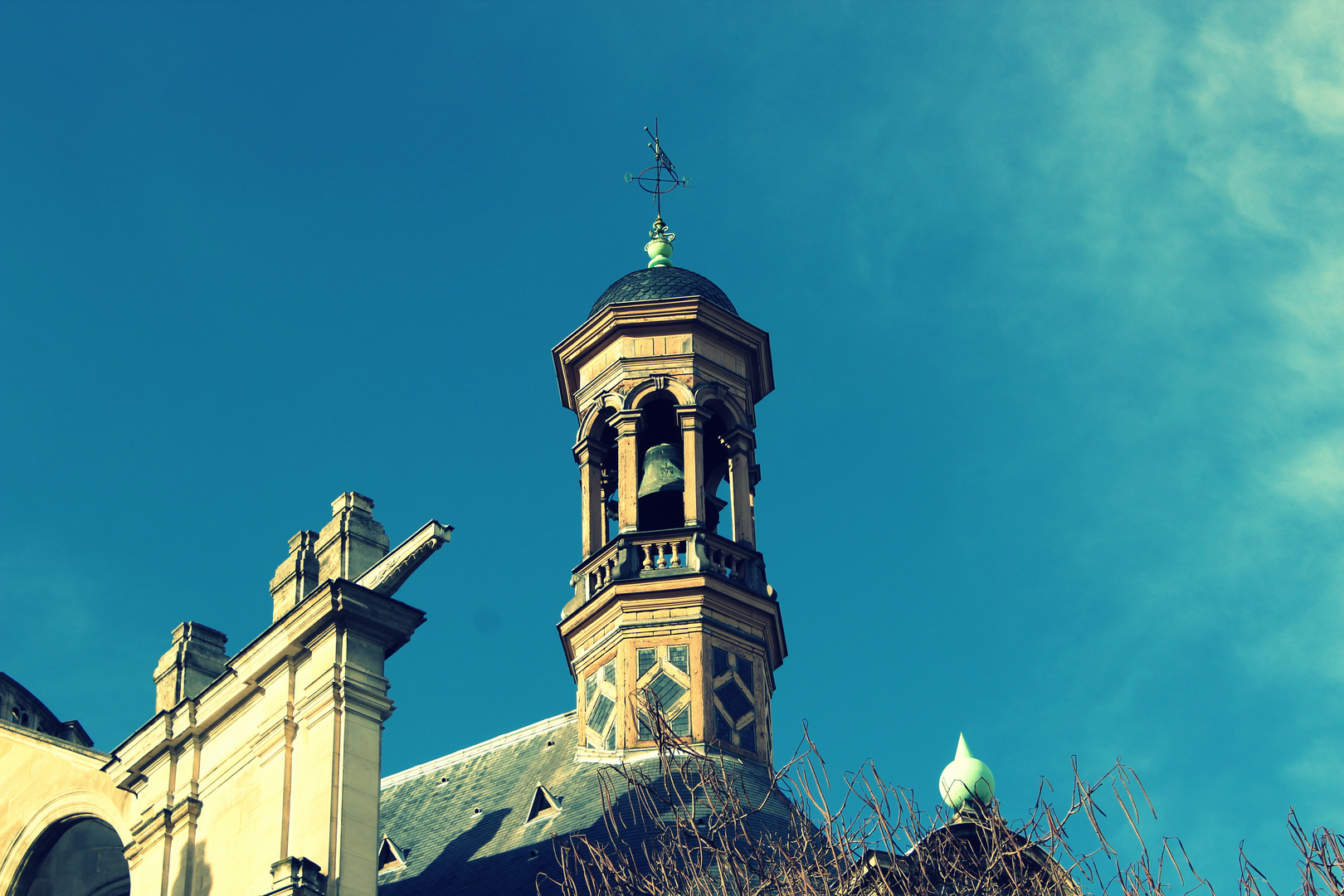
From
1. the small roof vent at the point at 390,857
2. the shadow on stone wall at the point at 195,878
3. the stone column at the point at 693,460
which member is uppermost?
the stone column at the point at 693,460

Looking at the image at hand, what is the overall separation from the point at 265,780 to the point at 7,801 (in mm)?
6305

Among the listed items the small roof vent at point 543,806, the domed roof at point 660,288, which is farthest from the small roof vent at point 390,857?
the domed roof at point 660,288

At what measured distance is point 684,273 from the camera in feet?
142

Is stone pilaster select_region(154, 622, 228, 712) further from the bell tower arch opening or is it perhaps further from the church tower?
the bell tower arch opening

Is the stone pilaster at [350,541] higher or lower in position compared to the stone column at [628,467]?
lower

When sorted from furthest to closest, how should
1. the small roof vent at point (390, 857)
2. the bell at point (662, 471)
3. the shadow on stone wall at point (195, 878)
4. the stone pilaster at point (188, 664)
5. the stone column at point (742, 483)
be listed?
the bell at point (662, 471)
the stone column at point (742, 483)
the small roof vent at point (390, 857)
the stone pilaster at point (188, 664)
the shadow on stone wall at point (195, 878)

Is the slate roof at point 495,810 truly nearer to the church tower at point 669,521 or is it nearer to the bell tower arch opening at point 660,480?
the church tower at point 669,521

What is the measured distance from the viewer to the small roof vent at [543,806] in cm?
3512

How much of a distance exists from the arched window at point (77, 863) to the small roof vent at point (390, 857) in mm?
4923

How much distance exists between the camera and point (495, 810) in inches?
1439

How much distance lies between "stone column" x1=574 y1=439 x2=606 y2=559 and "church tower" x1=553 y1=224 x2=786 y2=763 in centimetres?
3

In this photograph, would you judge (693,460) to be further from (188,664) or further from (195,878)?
(195,878)

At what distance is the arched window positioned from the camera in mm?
32094

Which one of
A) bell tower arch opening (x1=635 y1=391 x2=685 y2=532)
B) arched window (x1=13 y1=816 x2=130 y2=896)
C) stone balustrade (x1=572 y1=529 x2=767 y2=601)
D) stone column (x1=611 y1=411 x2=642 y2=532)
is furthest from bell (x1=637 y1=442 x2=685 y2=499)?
arched window (x1=13 y1=816 x2=130 y2=896)
